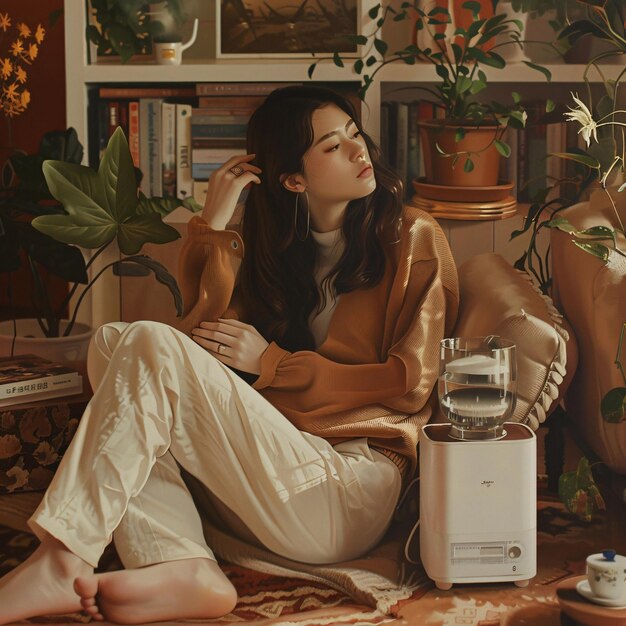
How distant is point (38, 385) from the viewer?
2.56 m

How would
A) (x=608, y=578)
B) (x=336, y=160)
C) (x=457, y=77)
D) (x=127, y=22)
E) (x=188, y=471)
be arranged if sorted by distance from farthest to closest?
(x=127, y=22) → (x=457, y=77) → (x=336, y=160) → (x=188, y=471) → (x=608, y=578)

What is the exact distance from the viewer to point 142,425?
2.07m

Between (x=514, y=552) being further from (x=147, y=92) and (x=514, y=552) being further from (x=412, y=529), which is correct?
(x=147, y=92)

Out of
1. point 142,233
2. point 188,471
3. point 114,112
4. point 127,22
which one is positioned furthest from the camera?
point 114,112

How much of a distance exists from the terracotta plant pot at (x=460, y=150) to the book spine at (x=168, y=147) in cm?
67

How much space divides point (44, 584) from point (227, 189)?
90 centimetres

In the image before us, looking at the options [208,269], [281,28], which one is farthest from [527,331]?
[281,28]

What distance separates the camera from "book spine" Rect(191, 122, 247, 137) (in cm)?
292

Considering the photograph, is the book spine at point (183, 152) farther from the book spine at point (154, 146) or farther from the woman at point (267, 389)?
the woman at point (267, 389)

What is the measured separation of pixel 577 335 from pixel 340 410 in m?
0.58

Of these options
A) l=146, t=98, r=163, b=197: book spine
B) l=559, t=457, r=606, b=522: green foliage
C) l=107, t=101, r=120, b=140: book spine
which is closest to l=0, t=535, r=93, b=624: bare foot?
l=559, t=457, r=606, b=522: green foliage

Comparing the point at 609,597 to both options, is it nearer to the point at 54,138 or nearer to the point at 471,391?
the point at 471,391

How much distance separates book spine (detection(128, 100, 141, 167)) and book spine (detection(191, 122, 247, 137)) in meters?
0.16

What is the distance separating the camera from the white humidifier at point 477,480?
6.84ft
